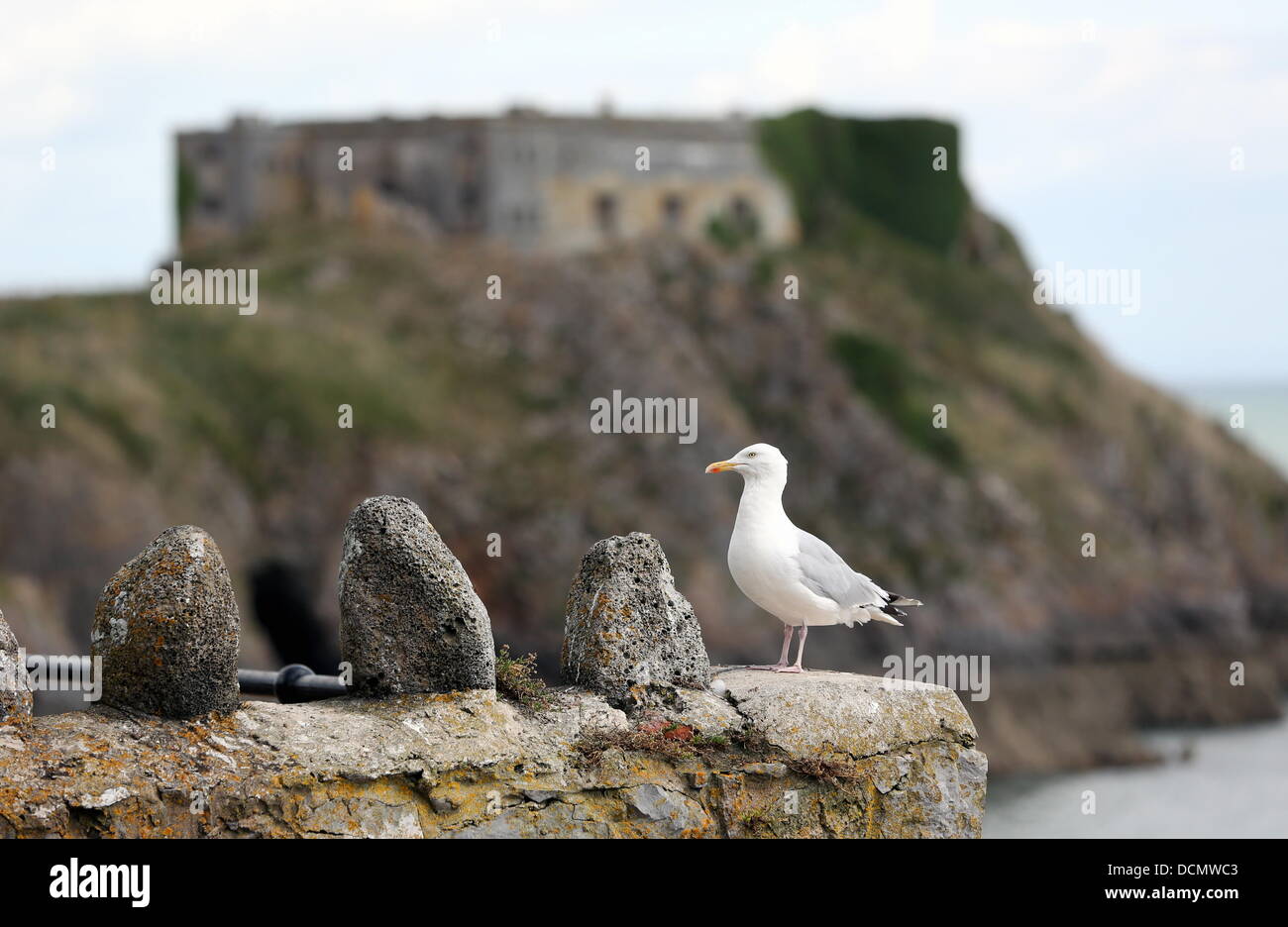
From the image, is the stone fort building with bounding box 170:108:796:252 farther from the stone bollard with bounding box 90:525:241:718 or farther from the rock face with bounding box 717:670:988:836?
the stone bollard with bounding box 90:525:241:718

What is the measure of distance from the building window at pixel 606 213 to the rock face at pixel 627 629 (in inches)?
3448

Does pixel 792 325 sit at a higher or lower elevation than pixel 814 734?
higher

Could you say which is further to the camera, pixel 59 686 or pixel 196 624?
pixel 59 686

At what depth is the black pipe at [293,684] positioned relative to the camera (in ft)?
50.3

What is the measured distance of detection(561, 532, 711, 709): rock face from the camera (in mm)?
15336

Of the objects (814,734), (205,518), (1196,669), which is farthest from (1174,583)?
(814,734)

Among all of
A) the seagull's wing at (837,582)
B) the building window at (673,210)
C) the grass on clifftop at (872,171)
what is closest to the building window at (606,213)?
the building window at (673,210)

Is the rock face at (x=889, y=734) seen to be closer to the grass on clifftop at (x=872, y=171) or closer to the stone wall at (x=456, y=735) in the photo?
the stone wall at (x=456, y=735)

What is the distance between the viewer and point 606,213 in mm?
102375

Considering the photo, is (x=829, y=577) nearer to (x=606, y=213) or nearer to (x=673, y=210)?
(x=606, y=213)

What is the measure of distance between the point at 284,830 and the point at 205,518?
65.6m

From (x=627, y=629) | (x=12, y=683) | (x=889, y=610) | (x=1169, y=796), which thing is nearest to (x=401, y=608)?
(x=627, y=629)
